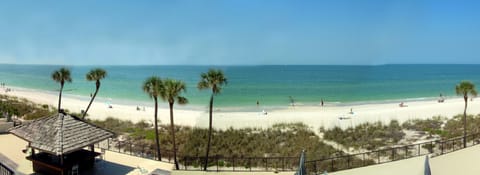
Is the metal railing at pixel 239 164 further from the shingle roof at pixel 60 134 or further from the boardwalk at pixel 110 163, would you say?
the shingle roof at pixel 60 134

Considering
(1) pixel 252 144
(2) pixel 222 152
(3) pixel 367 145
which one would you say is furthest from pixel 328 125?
(2) pixel 222 152

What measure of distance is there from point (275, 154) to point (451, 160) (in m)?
8.85

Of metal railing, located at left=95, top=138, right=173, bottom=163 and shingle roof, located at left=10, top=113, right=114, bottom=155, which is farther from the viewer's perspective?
metal railing, located at left=95, top=138, right=173, bottom=163

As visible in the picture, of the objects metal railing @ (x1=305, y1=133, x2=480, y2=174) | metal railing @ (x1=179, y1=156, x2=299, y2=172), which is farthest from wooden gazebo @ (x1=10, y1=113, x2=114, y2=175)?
metal railing @ (x1=305, y1=133, x2=480, y2=174)

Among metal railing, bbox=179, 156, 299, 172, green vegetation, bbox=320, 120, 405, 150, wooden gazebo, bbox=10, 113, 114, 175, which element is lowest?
metal railing, bbox=179, 156, 299, 172

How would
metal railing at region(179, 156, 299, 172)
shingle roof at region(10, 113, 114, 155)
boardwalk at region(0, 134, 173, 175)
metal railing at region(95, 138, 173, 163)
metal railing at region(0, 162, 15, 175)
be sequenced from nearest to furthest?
metal railing at region(0, 162, 15, 175)
shingle roof at region(10, 113, 114, 155)
boardwalk at region(0, 134, 173, 175)
metal railing at region(179, 156, 299, 172)
metal railing at region(95, 138, 173, 163)

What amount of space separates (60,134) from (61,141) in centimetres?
36

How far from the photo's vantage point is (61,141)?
12.0 metres

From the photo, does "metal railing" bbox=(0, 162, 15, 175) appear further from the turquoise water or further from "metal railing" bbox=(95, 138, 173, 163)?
the turquoise water

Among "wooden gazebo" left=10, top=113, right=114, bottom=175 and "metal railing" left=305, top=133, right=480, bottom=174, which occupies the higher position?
"wooden gazebo" left=10, top=113, right=114, bottom=175

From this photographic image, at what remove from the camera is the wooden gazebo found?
12.1 metres

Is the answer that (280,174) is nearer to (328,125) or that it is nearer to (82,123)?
(82,123)

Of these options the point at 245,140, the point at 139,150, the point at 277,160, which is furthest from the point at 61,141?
the point at 245,140

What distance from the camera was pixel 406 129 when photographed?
984 inches
